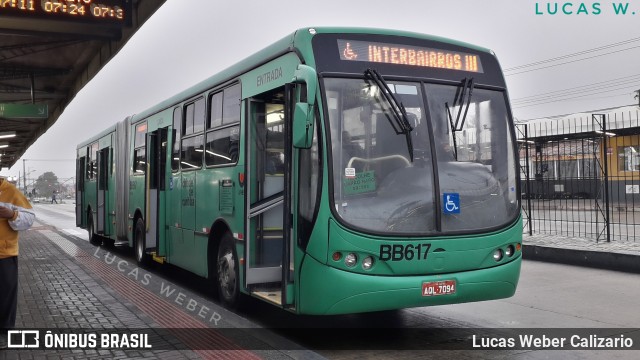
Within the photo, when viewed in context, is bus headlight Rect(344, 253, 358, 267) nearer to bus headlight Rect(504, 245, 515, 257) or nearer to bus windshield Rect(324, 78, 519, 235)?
bus windshield Rect(324, 78, 519, 235)

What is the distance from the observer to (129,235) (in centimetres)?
1295

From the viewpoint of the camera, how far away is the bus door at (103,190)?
15617 mm

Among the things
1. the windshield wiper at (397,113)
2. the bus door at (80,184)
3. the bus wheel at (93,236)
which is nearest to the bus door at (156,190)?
the windshield wiper at (397,113)

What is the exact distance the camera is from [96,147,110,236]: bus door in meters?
15.6

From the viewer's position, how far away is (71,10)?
8.02 m

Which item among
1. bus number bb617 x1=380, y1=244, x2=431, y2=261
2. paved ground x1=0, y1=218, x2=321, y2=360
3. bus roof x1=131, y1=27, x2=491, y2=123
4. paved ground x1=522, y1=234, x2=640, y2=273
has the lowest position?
paved ground x1=0, y1=218, x2=321, y2=360

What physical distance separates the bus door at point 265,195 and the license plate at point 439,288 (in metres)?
1.69

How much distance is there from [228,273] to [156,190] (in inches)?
155

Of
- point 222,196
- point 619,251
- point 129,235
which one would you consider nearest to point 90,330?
point 222,196

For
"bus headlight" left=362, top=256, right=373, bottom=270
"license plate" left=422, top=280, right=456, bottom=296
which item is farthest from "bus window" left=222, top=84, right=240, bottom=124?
"license plate" left=422, top=280, right=456, bottom=296

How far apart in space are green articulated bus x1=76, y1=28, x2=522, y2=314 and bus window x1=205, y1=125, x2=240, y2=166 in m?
0.08

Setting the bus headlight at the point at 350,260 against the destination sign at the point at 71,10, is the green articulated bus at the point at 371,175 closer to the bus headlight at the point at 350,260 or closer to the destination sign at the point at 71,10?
the bus headlight at the point at 350,260

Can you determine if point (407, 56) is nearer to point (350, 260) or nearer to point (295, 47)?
point (295, 47)

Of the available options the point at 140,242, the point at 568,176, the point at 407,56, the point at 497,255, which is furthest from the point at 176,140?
the point at 568,176
